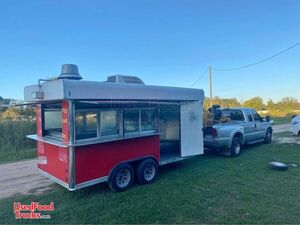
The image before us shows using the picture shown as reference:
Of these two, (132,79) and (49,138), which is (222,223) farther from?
(49,138)

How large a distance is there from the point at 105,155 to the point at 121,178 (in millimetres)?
827

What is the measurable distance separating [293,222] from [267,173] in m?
2.99

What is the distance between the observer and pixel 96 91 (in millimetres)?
4727

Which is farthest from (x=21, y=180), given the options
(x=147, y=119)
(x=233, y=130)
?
(x=233, y=130)

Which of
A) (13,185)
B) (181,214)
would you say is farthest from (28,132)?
(181,214)

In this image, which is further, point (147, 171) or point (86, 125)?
point (147, 171)

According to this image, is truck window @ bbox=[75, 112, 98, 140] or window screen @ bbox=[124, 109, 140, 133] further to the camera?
window screen @ bbox=[124, 109, 140, 133]

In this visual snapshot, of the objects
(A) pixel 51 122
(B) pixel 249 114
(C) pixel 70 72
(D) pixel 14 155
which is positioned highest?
(C) pixel 70 72

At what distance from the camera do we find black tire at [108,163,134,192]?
207 inches

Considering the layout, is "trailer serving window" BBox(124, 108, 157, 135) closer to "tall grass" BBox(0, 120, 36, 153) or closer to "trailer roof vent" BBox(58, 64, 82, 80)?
"trailer roof vent" BBox(58, 64, 82, 80)

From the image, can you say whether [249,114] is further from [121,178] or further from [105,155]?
[105,155]

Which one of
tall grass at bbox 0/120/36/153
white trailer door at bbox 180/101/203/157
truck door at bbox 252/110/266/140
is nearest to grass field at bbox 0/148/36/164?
tall grass at bbox 0/120/36/153
